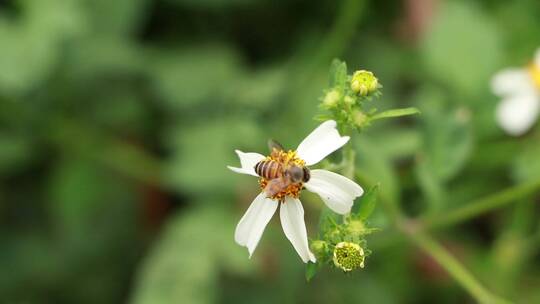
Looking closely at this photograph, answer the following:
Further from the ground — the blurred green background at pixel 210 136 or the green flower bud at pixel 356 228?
the blurred green background at pixel 210 136

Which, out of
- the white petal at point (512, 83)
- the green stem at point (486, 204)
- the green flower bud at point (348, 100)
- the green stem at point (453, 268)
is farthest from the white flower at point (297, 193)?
the white petal at point (512, 83)

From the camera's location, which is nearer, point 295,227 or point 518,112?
point 295,227

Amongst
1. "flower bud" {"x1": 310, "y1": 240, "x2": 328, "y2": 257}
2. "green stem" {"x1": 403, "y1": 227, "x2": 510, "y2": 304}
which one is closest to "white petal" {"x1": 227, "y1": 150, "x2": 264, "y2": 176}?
"flower bud" {"x1": 310, "y1": 240, "x2": 328, "y2": 257}

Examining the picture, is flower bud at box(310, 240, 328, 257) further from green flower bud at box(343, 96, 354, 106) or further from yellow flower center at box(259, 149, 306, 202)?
green flower bud at box(343, 96, 354, 106)

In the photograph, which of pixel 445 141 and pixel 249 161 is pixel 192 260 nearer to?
pixel 445 141

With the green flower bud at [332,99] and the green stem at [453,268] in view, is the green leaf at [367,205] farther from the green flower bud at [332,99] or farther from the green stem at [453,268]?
the green stem at [453,268]

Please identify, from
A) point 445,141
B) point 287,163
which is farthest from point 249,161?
point 445,141

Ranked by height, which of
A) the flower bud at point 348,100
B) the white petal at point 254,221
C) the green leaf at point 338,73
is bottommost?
the white petal at point 254,221
